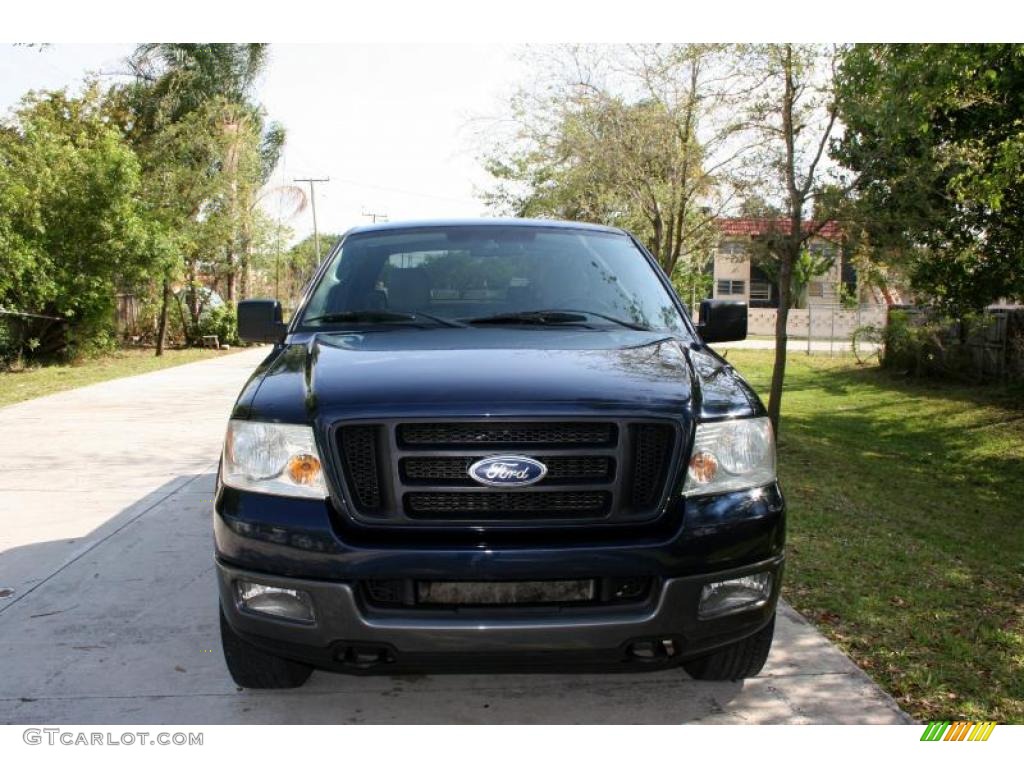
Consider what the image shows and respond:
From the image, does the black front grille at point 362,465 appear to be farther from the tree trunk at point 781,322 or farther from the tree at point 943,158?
the tree trunk at point 781,322

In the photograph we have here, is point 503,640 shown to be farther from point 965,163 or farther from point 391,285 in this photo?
point 965,163

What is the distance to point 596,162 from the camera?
13.7 meters

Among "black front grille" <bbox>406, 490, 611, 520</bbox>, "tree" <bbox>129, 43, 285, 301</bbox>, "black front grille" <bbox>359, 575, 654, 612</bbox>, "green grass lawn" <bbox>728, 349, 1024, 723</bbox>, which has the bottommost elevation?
"green grass lawn" <bbox>728, 349, 1024, 723</bbox>

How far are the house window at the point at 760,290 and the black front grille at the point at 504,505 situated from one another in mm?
Result: 54022

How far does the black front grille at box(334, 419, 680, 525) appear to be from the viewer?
2.86 m

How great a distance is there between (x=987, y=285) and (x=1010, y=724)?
36.9 feet

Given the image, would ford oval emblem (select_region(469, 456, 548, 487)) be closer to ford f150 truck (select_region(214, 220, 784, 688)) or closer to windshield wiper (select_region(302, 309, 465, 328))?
ford f150 truck (select_region(214, 220, 784, 688))

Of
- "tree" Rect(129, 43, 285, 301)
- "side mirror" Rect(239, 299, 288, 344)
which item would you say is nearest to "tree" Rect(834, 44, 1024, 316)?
"side mirror" Rect(239, 299, 288, 344)

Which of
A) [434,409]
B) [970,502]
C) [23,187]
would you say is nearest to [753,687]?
[434,409]

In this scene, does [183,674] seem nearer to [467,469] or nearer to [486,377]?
[467,469]

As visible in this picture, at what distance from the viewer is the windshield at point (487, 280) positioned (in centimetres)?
405

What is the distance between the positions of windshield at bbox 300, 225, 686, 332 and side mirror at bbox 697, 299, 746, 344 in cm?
32

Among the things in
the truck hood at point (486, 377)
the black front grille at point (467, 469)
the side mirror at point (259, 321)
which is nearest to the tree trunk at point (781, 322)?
the truck hood at point (486, 377)
